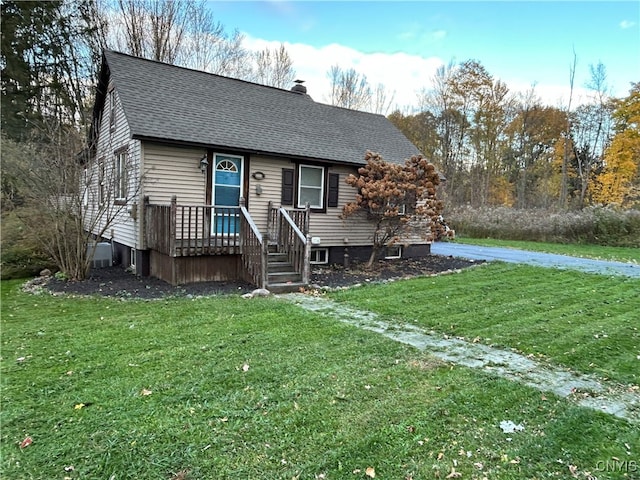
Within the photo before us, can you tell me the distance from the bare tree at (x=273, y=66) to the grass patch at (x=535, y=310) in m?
20.7

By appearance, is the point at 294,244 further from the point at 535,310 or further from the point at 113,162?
the point at 113,162

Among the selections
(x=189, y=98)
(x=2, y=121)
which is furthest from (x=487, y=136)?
(x=2, y=121)

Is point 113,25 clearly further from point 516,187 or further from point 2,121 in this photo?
point 516,187

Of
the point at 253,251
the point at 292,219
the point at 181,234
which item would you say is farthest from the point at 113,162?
the point at 253,251

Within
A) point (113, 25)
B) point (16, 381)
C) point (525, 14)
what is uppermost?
point (113, 25)

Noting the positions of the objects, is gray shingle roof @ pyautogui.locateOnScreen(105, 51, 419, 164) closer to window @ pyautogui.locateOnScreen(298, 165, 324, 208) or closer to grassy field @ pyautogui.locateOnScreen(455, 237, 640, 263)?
window @ pyautogui.locateOnScreen(298, 165, 324, 208)

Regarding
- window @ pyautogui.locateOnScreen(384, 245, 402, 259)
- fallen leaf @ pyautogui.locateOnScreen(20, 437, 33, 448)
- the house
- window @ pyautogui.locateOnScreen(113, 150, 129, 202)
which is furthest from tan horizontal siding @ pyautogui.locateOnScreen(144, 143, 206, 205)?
fallen leaf @ pyautogui.locateOnScreen(20, 437, 33, 448)

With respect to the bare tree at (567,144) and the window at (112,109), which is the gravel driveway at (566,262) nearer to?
the window at (112,109)

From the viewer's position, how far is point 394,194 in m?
10.1

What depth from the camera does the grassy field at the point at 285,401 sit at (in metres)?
2.54

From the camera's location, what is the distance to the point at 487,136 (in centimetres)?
2712

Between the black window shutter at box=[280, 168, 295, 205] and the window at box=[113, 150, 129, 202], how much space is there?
3.75m

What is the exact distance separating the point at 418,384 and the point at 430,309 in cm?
290

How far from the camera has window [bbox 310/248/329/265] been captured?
11320 mm
